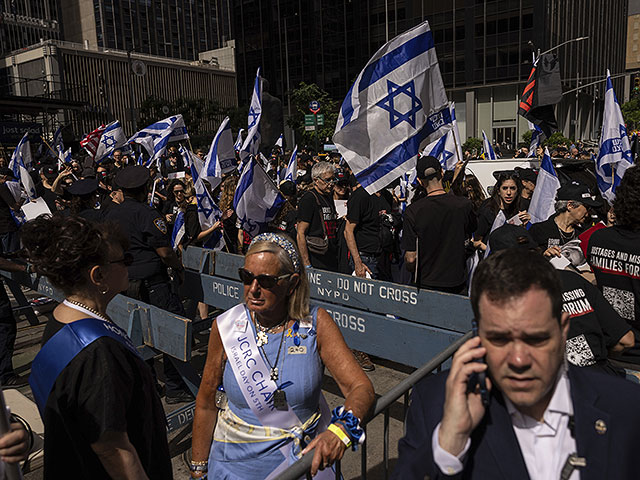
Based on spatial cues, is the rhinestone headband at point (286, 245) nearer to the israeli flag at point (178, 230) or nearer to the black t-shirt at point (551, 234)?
the black t-shirt at point (551, 234)

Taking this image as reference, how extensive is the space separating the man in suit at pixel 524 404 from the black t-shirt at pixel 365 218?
451cm

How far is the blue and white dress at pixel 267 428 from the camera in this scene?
2.34 metres

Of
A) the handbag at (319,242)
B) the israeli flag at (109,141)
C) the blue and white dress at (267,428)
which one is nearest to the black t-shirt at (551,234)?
the handbag at (319,242)

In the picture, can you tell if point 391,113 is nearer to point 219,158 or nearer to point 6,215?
point 219,158

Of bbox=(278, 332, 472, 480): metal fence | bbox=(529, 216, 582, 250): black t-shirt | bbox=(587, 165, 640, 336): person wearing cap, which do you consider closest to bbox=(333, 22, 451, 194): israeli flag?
bbox=(529, 216, 582, 250): black t-shirt

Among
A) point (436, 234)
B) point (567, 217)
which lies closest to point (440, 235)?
point (436, 234)

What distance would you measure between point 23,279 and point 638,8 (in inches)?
5337

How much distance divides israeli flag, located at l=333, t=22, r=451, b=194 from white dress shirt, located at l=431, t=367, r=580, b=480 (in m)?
3.82

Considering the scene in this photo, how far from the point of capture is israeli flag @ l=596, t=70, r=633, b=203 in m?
6.15

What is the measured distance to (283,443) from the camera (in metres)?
2.34

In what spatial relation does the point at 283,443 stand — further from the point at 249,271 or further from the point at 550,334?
the point at 550,334

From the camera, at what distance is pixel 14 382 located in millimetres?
5500

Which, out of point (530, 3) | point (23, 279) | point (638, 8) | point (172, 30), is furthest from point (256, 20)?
point (638, 8)

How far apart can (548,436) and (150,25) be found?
11798cm
